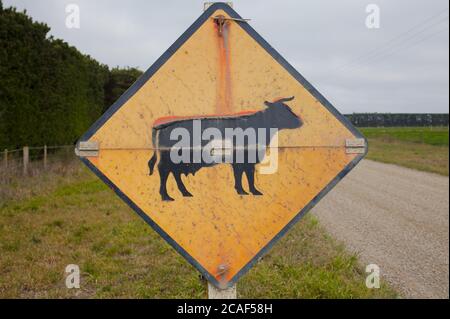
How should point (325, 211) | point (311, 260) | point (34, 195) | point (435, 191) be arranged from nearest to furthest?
point (311, 260) → point (34, 195) → point (325, 211) → point (435, 191)

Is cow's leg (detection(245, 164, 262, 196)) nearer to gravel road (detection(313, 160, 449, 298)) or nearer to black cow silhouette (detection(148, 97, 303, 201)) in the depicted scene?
black cow silhouette (detection(148, 97, 303, 201))

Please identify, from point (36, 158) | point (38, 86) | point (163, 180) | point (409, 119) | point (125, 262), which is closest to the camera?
point (163, 180)

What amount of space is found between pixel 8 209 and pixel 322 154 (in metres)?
4.85

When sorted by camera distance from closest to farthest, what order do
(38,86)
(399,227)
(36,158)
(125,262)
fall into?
(125,262), (399,227), (38,86), (36,158)

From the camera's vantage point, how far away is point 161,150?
1635mm

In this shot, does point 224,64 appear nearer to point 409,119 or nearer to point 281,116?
point 281,116

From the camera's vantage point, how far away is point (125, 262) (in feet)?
14.5

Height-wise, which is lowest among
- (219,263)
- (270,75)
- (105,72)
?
(219,263)

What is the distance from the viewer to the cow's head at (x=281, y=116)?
1.66 m

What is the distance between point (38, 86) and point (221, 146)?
10.5 metres

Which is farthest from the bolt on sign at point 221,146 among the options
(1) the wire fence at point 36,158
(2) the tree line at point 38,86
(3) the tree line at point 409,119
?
(3) the tree line at point 409,119

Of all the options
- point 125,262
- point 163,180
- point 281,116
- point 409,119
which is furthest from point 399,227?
point 409,119
